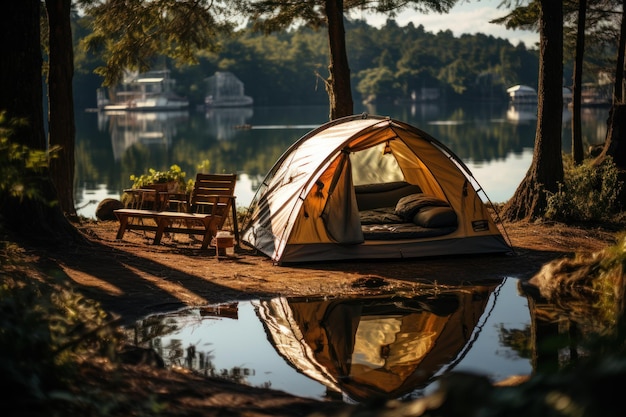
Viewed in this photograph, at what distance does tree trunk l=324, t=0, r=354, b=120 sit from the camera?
1422 centimetres

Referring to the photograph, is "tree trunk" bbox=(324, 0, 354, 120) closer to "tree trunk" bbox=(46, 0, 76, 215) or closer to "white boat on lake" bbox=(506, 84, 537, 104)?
"tree trunk" bbox=(46, 0, 76, 215)

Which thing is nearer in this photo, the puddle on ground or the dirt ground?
the puddle on ground

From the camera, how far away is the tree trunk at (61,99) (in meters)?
12.8

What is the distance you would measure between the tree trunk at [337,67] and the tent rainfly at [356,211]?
365cm

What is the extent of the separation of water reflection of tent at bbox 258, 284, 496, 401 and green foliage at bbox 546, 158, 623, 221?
12.6ft

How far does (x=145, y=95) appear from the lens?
301 feet

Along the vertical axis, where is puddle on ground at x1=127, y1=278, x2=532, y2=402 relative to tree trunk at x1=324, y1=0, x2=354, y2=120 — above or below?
below

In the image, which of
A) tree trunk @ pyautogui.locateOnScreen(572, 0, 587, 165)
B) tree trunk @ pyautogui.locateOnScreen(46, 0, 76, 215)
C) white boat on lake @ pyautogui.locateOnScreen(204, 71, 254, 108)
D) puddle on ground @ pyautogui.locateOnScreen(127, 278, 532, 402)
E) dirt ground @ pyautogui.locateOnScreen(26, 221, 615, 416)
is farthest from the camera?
white boat on lake @ pyautogui.locateOnScreen(204, 71, 254, 108)

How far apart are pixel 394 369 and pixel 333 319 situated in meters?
1.40

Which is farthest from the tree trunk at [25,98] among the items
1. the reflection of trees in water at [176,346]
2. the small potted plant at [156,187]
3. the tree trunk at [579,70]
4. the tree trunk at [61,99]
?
the tree trunk at [579,70]

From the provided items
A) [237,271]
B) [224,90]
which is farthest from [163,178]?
[224,90]

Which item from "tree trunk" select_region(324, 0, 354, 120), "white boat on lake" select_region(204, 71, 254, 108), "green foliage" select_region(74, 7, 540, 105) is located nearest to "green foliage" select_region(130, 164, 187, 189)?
"tree trunk" select_region(324, 0, 354, 120)

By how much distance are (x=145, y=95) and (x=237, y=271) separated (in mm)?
85492

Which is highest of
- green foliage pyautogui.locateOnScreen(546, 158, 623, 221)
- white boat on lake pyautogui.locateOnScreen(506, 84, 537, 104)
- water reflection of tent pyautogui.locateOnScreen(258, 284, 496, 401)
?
white boat on lake pyautogui.locateOnScreen(506, 84, 537, 104)
